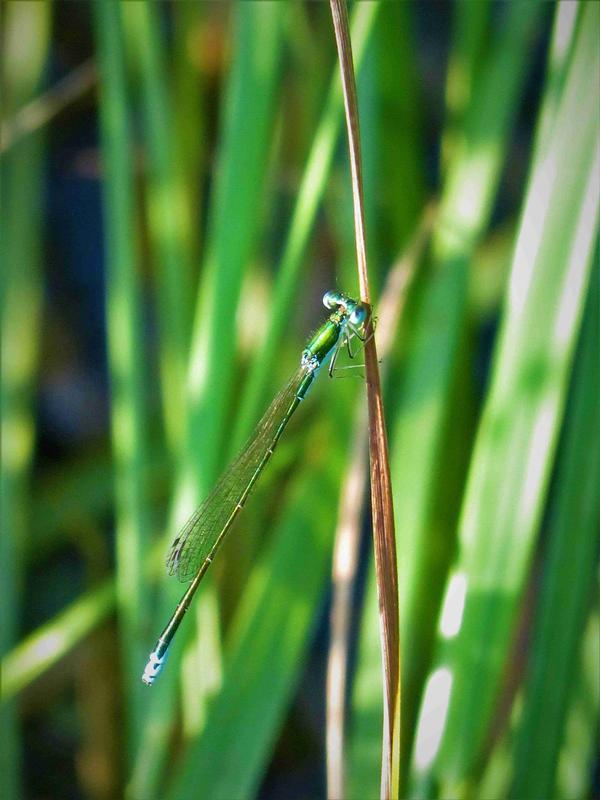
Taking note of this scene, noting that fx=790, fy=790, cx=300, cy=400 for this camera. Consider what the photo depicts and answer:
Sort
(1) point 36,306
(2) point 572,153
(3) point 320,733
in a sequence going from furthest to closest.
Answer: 1. (3) point 320,733
2. (1) point 36,306
3. (2) point 572,153

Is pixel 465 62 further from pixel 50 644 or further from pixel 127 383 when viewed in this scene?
pixel 50 644

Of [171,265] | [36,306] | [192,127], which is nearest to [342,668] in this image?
[171,265]

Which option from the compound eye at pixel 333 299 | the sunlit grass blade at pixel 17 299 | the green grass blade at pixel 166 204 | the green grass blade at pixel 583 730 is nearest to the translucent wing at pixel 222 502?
the compound eye at pixel 333 299

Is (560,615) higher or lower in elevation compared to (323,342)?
lower

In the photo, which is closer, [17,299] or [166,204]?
[166,204]

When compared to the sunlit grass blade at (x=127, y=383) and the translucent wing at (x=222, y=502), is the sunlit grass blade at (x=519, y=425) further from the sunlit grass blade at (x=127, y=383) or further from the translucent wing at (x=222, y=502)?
the sunlit grass blade at (x=127, y=383)

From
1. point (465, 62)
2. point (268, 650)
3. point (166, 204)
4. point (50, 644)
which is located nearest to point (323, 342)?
point (166, 204)

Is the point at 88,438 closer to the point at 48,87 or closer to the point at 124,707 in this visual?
the point at 124,707
